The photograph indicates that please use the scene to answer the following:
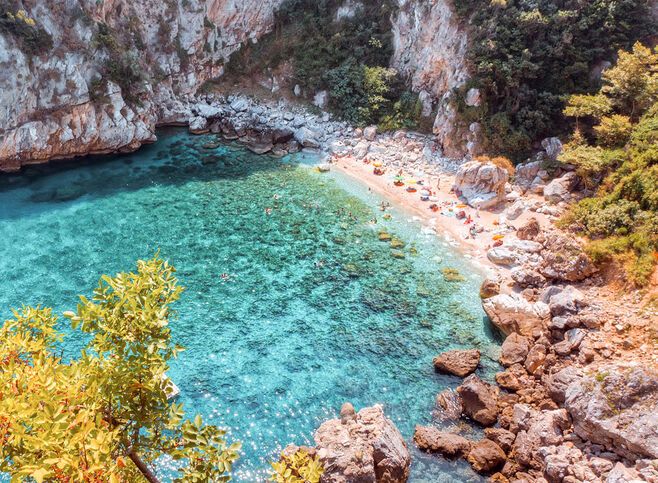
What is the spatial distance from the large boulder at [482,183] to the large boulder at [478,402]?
56.4ft

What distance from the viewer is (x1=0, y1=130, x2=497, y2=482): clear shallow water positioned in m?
19.1

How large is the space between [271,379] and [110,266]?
517 inches

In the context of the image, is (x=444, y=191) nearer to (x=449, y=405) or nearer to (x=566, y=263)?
(x=566, y=263)

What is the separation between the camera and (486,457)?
54.0 feet

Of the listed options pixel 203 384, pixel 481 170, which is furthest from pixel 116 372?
pixel 481 170

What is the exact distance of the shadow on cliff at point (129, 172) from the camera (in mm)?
33281

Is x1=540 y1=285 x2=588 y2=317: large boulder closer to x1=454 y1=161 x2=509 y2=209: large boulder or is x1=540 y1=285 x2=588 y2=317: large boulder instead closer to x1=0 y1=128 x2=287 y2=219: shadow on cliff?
x1=454 y1=161 x2=509 y2=209: large boulder

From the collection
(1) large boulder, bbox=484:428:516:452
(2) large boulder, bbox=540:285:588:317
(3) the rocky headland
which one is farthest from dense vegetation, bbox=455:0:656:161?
(1) large boulder, bbox=484:428:516:452

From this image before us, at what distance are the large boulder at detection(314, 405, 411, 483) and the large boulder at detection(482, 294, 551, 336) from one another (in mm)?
8970

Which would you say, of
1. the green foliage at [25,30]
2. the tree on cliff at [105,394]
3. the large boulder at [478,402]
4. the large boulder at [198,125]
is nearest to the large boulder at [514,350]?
the large boulder at [478,402]

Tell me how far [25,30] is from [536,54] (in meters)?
41.2

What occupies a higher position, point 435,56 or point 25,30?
point 435,56

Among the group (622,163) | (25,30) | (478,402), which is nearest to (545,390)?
(478,402)

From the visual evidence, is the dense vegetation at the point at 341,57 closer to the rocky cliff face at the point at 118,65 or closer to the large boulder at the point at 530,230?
the rocky cliff face at the point at 118,65
